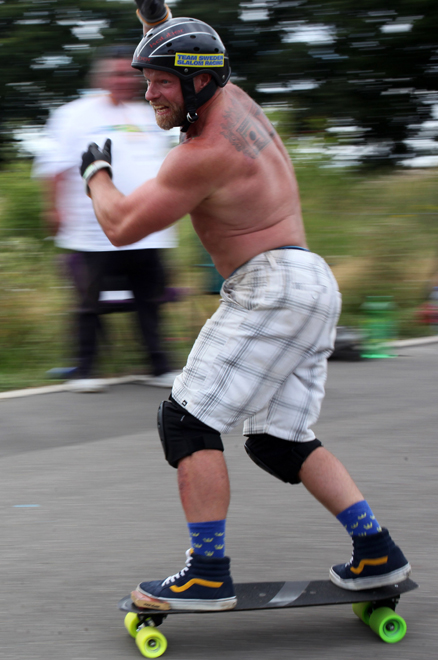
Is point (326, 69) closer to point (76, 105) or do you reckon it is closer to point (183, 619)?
point (76, 105)

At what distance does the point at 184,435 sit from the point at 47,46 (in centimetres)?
1047

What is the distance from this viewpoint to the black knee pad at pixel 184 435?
237 cm

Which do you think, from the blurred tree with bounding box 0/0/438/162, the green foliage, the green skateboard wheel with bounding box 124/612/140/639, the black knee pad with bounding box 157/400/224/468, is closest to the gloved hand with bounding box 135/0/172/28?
the black knee pad with bounding box 157/400/224/468

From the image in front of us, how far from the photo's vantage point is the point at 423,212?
9.77 m

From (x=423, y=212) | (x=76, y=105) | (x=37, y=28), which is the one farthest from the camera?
(x=37, y=28)

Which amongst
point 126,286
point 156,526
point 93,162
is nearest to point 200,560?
point 156,526

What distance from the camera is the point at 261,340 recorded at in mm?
2398

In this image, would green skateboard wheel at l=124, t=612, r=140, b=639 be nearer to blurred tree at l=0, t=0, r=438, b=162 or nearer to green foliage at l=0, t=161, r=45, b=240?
green foliage at l=0, t=161, r=45, b=240

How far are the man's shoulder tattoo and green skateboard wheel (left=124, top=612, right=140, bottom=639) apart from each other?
1401 mm

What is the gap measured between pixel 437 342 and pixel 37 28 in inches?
289

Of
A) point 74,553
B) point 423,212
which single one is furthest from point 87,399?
point 423,212

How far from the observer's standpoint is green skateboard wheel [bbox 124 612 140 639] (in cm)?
244

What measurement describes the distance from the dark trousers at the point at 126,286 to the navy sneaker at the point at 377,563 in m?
3.22

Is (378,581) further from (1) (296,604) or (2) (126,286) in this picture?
(2) (126,286)
